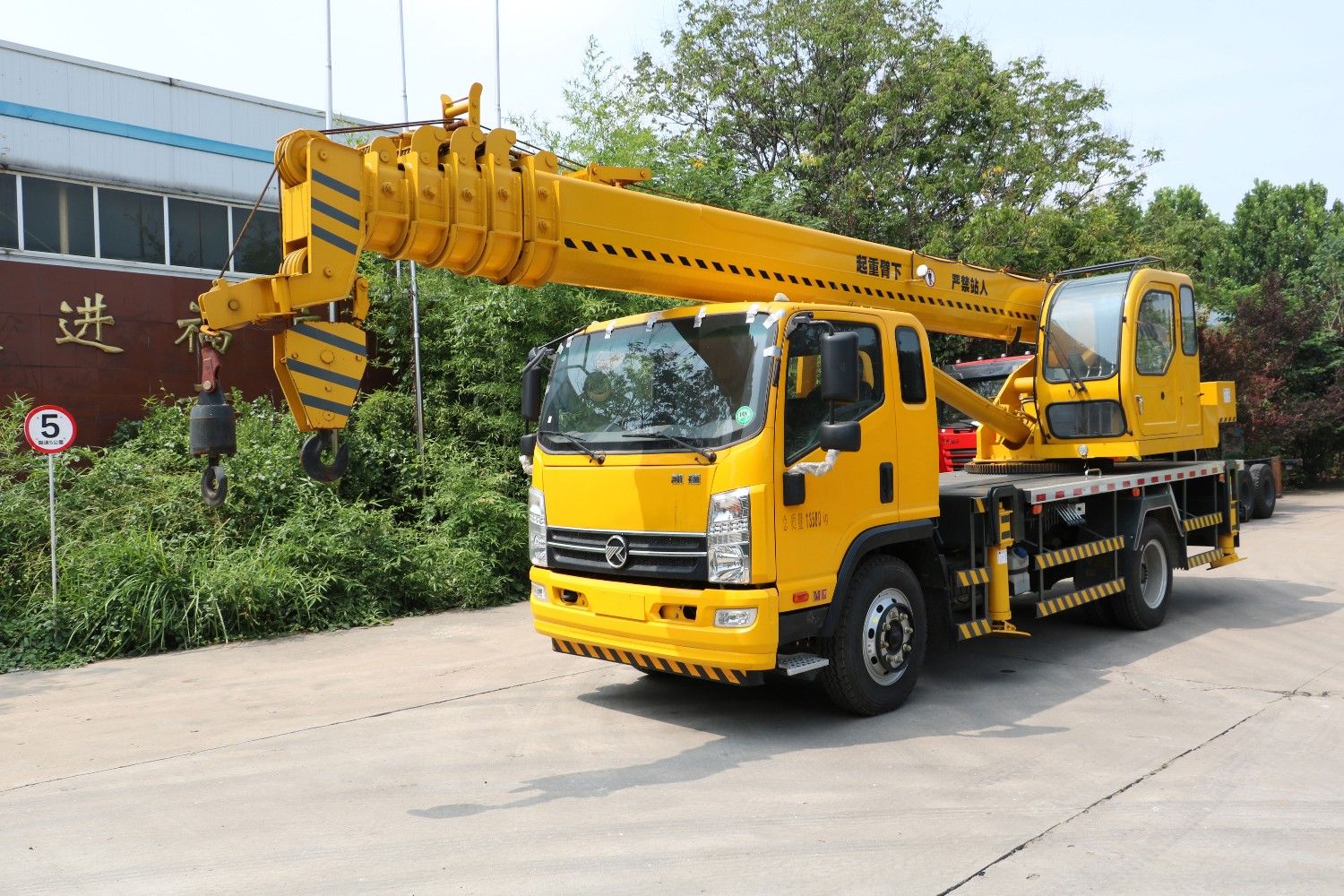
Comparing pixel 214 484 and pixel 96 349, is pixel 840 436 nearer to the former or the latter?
pixel 214 484

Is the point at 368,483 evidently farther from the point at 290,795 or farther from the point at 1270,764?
the point at 1270,764

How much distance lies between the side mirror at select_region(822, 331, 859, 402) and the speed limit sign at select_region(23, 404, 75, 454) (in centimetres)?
696

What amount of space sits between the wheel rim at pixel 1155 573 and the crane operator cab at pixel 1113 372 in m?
0.84

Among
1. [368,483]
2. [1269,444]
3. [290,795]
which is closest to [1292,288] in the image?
[1269,444]

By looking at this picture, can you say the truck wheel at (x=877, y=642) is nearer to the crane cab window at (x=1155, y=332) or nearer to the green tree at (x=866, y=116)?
the crane cab window at (x=1155, y=332)

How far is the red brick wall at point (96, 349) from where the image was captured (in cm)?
1293

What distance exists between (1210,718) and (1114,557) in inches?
99.4

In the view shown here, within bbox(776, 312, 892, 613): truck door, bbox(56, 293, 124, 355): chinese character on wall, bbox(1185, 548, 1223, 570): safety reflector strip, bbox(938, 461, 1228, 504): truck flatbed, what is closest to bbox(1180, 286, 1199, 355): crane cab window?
bbox(938, 461, 1228, 504): truck flatbed

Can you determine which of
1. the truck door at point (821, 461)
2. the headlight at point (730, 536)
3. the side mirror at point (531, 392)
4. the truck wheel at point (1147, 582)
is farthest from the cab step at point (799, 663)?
the truck wheel at point (1147, 582)

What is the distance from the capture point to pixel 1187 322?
9.69 meters

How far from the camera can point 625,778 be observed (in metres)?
5.25

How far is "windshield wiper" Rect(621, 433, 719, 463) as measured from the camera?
557 centimetres

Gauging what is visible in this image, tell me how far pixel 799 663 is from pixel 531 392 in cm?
257

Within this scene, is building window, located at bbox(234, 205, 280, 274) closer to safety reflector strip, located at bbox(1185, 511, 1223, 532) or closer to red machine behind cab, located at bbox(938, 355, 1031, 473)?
red machine behind cab, located at bbox(938, 355, 1031, 473)
